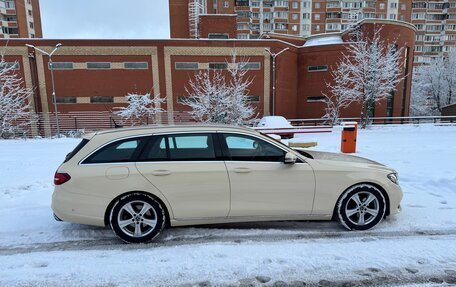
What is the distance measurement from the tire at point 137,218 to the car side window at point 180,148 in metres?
0.56

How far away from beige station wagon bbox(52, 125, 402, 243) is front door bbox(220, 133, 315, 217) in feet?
0.04

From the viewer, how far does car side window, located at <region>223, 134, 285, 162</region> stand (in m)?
4.09

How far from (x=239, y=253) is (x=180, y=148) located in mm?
1571

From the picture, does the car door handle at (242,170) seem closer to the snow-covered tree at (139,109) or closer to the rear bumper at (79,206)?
the rear bumper at (79,206)

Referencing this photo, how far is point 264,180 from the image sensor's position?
13.2ft

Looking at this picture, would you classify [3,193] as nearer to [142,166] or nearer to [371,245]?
[142,166]

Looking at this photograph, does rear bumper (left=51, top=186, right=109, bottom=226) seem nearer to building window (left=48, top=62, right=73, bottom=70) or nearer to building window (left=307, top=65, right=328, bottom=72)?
building window (left=48, top=62, right=73, bottom=70)

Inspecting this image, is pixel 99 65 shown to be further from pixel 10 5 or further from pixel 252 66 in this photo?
pixel 10 5

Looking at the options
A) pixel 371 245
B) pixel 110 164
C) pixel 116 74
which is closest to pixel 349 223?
pixel 371 245

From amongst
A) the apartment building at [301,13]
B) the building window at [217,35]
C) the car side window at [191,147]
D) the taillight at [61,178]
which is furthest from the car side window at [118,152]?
the apartment building at [301,13]

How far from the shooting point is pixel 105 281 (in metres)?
3.05

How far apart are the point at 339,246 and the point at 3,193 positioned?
6344mm

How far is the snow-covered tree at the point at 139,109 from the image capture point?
1217 inches

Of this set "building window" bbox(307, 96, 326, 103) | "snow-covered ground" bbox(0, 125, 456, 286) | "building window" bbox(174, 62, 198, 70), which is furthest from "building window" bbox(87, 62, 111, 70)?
"snow-covered ground" bbox(0, 125, 456, 286)
